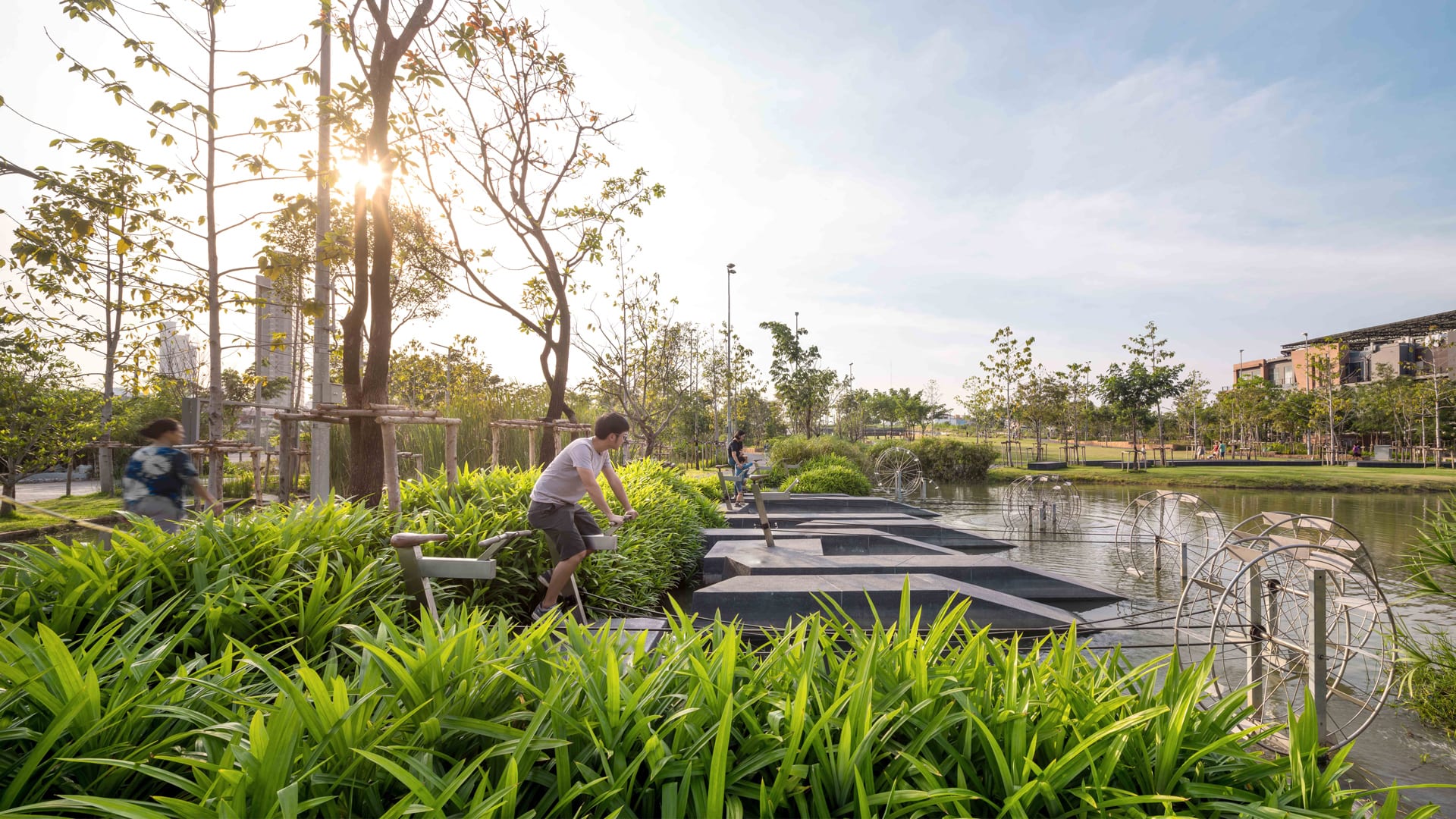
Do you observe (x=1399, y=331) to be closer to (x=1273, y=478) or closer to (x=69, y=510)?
(x=1273, y=478)

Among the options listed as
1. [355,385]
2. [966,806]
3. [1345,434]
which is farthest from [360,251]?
[1345,434]

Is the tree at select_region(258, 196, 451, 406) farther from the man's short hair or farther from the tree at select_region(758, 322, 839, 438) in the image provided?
the tree at select_region(758, 322, 839, 438)

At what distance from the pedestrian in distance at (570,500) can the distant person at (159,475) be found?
3137 millimetres

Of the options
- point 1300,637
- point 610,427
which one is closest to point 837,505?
point 1300,637

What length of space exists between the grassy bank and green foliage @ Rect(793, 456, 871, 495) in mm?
9898

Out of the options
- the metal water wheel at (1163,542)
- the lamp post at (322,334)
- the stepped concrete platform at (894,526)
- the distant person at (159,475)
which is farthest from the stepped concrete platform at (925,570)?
the distant person at (159,475)

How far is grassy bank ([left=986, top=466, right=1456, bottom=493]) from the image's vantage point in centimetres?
2248

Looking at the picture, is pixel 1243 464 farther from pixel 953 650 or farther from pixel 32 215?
pixel 32 215

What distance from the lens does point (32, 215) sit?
602 cm

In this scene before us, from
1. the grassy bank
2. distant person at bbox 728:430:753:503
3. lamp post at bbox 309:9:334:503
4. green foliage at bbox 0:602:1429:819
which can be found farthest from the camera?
the grassy bank

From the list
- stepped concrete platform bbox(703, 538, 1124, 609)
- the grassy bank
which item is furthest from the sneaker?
the grassy bank

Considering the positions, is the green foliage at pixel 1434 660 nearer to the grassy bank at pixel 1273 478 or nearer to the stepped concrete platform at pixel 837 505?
the stepped concrete platform at pixel 837 505

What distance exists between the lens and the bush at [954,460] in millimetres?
27344

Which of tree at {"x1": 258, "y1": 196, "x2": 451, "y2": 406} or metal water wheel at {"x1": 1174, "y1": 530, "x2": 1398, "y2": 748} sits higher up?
tree at {"x1": 258, "y1": 196, "x2": 451, "y2": 406}
